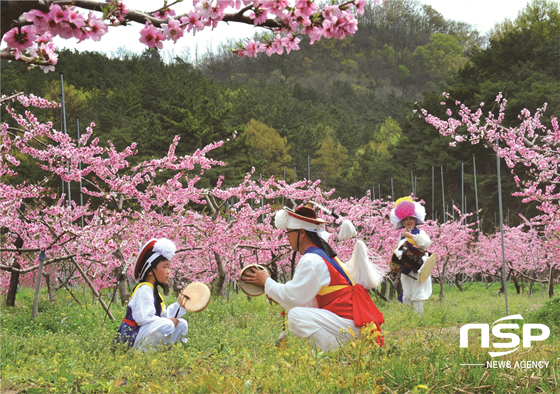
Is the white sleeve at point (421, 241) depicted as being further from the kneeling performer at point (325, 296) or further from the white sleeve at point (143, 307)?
the white sleeve at point (143, 307)

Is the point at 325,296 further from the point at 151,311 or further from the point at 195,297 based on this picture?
the point at 151,311

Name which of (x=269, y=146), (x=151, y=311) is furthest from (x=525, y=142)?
(x=269, y=146)

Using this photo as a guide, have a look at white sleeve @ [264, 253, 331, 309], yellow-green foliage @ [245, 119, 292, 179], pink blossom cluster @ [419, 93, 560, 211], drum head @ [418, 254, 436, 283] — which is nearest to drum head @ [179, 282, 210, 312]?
white sleeve @ [264, 253, 331, 309]

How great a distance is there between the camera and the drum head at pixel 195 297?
5371mm

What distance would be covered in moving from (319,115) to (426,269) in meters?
45.6

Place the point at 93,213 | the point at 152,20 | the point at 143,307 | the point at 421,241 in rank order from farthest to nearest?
the point at 93,213 → the point at 421,241 → the point at 143,307 → the point at 152,20

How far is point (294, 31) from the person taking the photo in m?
3.03

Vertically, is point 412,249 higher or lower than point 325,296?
lower

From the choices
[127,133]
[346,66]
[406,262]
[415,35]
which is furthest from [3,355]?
[415,35]

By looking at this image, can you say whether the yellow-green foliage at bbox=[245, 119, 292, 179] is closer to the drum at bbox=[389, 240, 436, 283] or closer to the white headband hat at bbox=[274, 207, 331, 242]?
the drum at bbox=[389, 240, 436, 283]

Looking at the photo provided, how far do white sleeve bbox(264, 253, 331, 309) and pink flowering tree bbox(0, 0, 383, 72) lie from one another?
77.1 inches

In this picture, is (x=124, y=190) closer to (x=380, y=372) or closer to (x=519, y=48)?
(x=380, y=372)

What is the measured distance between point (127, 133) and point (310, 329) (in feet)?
87.0

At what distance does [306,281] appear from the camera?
4.46 meters
